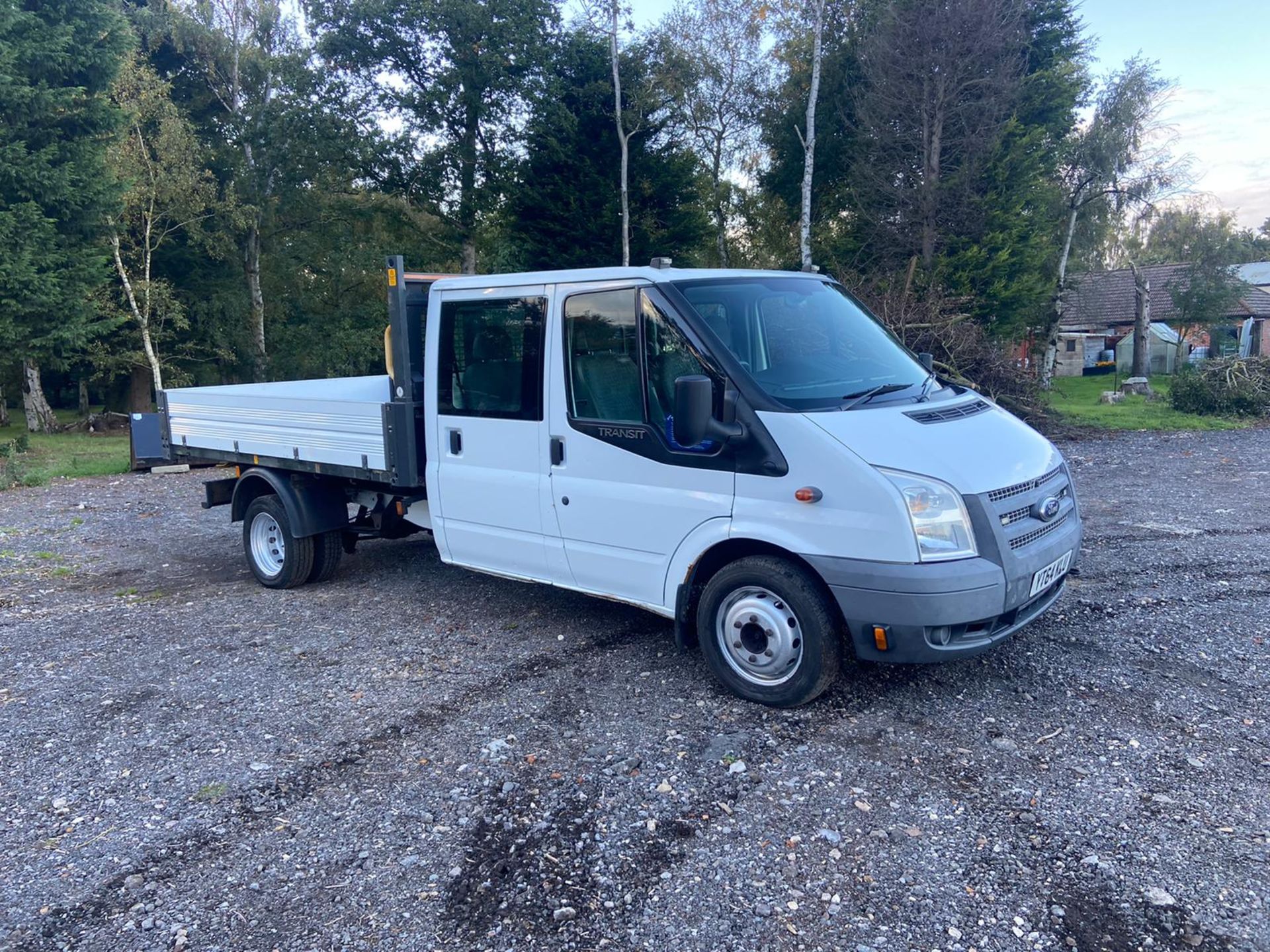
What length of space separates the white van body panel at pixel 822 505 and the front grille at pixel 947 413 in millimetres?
311


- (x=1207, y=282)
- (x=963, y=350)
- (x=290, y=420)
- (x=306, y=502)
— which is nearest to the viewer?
(x=290, y=420)

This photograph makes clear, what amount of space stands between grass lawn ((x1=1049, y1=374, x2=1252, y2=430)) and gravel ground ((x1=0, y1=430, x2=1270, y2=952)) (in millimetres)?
12711

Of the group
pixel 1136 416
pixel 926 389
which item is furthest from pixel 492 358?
pixel 1136 416

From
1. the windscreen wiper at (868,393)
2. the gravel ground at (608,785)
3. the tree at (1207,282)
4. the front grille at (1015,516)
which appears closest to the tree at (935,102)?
the tree at (1207,282)

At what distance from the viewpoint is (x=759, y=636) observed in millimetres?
4707

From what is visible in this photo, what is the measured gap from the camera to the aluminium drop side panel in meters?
6.41

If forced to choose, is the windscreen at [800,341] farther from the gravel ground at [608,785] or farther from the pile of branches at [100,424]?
the pile of branches at [100,424]

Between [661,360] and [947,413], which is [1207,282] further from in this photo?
[661,360]

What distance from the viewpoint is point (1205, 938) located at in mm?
2941

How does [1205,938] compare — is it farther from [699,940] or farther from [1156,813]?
[699,940]

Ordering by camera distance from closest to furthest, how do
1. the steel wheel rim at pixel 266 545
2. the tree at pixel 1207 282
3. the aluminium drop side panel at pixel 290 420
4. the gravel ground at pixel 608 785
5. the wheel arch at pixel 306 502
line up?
the gravel ground at pixel 608 785 → the aluminium drop side panel at pixel 290 420 → the wheel arch at pixel 306 502 → the steel wheel rim at pixel 266 545 → the tree at pixel 1207 282

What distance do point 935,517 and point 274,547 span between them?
565cm

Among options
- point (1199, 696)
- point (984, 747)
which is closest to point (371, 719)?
point (984, 747)

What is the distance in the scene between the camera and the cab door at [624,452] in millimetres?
4848
